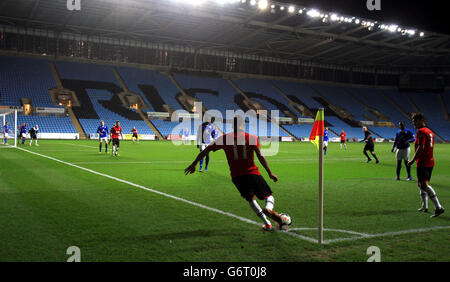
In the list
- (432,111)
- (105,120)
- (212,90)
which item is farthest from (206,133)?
(432,111)

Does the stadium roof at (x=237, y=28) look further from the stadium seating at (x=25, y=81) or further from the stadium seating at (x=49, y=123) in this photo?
the stadium seating at (x=49, y=123)

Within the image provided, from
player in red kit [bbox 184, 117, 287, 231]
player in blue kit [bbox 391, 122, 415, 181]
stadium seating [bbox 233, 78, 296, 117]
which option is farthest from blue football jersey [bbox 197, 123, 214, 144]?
stadium seating [bbox 233, 78, 296, 117]

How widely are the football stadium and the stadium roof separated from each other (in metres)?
0.34

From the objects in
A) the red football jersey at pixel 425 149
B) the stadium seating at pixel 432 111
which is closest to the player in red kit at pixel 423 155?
the red football jersey at pixel 425 149

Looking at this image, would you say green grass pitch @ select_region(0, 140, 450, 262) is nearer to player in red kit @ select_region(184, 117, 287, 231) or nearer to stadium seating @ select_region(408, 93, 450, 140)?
player in red kit @ select_region(184, 117, 287, 231)

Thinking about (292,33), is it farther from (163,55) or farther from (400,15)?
(400,15)

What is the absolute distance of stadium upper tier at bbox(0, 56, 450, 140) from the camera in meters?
47.4

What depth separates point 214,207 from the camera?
8.37 meters

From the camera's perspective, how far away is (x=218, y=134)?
65.7 feet

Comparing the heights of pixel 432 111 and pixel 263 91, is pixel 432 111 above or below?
below

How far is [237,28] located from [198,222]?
45931mm

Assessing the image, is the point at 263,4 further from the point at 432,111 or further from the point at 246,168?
the point at 432,111

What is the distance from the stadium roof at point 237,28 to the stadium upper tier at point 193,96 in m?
5.36
